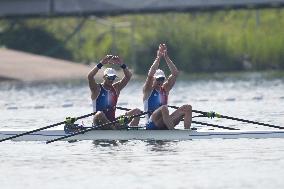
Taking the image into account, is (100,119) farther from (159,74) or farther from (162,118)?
(159,74)

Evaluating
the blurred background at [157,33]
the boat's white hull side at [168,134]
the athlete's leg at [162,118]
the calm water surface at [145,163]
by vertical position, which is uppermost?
the blurred background at [157,33]

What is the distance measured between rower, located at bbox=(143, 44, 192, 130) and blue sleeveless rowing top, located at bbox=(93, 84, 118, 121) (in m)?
1.04

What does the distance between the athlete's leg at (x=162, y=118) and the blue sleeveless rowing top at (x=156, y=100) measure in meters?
0.21

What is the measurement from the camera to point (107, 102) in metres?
29.2

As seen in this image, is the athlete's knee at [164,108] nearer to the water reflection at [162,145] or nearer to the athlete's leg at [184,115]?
the athlete's leg at [184,115]

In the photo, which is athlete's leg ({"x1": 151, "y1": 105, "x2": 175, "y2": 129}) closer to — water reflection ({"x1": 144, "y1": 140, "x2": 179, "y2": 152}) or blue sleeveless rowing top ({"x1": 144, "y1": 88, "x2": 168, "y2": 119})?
blue sleeveless rowing top ({"x1": 144, "y1": 88, "x2": 168, "y2": 119})

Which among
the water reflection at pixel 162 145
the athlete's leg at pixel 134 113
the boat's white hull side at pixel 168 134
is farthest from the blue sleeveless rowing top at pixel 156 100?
the water reflection at pixel 162 145

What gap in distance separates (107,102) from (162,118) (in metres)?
1.72

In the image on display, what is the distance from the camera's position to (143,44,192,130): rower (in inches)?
1110

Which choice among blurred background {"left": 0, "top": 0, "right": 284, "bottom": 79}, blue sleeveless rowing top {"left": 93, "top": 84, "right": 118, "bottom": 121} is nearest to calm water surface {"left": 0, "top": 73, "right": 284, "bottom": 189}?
blue sleeveless rowing top {"left": 93, "top": 84, "right": 118, "bottom": 121}

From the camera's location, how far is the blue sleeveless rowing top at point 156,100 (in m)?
28.4

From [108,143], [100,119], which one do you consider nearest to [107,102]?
[100,119]

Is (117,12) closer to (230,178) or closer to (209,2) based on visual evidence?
(209,2)

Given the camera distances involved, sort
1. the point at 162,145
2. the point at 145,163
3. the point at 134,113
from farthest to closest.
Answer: the point at 134,113
the point at 162,145
the point at 145,163
